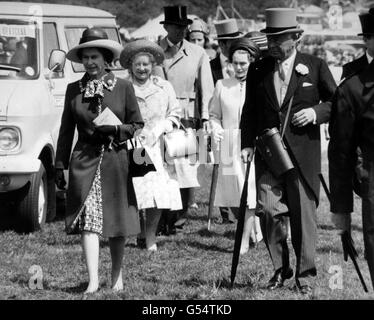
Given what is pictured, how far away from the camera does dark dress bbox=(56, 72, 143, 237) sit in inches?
289

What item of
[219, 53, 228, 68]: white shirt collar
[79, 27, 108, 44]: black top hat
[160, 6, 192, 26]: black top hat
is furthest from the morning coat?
[219, 53, 228, 68]: white shirt collar

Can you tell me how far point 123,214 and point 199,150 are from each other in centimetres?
328

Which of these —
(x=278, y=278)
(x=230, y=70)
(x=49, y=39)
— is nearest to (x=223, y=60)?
(x=230, y=70)

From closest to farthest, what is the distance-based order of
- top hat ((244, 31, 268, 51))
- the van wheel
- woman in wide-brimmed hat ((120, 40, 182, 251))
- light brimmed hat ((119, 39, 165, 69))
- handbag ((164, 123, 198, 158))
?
Answer: light brimmed hat ((119, 39, 165, 69)), woman in wide-brimmed hat ((120, 40, 182, 251)), handbag ((164, 123, 198, 158)), the van wheel, top hat ((244, 31, 268, 51))

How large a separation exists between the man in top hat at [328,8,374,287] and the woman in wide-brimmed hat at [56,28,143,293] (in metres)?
2.00

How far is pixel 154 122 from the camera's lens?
9.72 meters

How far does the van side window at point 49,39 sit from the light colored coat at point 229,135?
6.97ft

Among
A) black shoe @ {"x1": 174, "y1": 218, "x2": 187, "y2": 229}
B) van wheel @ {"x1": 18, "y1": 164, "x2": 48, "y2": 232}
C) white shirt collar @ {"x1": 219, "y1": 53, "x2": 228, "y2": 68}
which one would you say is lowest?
black shoe @ {"x1": 174, "y1": 218, "x2": 187, "y2": 229}

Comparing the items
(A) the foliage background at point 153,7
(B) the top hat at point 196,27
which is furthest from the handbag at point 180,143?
(A) the foliage background at point 153,7

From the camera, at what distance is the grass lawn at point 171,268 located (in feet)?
24.7

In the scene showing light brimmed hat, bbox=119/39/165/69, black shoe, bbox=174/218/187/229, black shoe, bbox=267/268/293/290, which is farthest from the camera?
black shoe, bbox=174/218/187/229

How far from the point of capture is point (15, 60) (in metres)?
10.9

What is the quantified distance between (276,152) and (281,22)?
3.08ft

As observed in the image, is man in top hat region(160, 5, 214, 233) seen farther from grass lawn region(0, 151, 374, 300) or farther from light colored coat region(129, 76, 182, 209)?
grass lawn region(0, 151, 374, 300)
